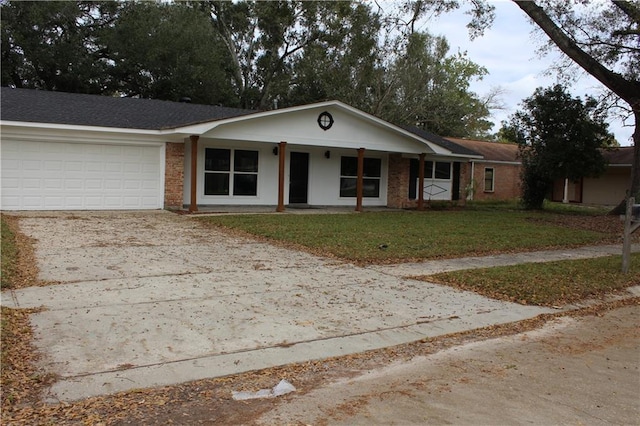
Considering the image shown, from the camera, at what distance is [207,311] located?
5.97 meters

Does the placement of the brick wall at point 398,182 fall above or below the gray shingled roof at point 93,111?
below

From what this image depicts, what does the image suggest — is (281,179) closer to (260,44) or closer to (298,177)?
(298,177)

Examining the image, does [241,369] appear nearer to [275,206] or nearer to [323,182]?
[275,206]

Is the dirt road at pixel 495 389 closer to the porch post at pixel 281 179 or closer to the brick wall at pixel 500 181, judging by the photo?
the porch post at pixel 281 179

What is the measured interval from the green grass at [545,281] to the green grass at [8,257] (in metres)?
5.76

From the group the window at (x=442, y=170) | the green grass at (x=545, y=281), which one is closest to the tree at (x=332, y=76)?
the window at (x=442, y=170)

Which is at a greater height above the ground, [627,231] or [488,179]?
[488,179]

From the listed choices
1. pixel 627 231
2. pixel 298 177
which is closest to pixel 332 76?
pixel 298 177

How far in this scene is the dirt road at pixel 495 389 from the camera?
12.0 feet

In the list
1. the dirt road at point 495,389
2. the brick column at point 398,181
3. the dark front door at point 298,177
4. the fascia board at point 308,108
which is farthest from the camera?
the brick column at point 398,181

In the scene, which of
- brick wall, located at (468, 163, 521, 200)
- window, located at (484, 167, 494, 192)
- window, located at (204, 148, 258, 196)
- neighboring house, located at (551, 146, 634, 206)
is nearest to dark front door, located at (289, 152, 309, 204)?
window, located at (204, 148, 258, 196)

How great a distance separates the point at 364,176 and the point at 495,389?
705 inches

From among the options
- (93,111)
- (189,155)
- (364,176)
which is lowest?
(364,176)

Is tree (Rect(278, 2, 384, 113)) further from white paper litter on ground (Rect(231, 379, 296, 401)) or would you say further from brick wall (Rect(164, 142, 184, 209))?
white paper litter on ground (Rect(231, 379, 296, 401))
